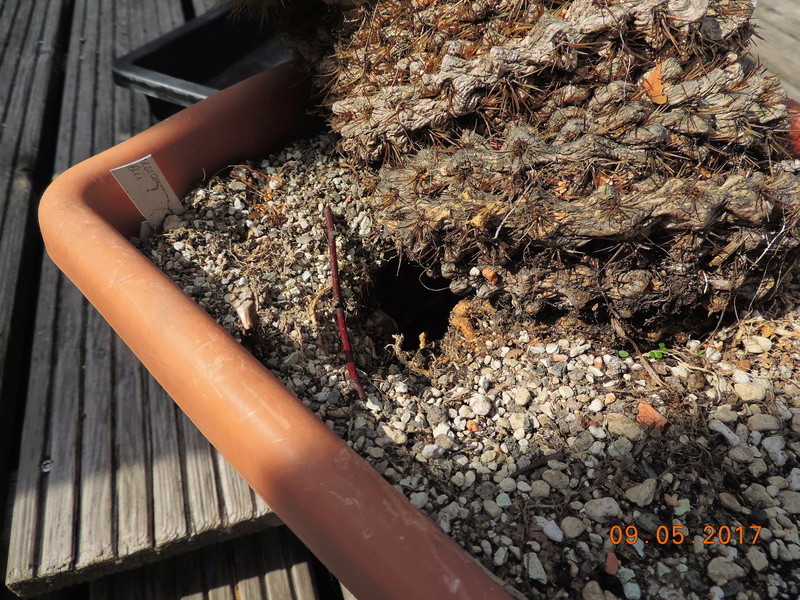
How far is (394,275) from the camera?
154cm

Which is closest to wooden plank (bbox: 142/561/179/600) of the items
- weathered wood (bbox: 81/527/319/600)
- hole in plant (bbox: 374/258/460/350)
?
weathered wood (bbox: 81/527/319/600)

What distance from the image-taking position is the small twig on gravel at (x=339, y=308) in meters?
1.18

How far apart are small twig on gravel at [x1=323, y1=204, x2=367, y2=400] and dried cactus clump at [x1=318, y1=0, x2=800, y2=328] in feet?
0.70

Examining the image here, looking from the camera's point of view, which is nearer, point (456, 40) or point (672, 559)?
point (672, 559)

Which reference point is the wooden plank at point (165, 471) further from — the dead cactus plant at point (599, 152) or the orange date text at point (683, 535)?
the orange date text at point (683, 535)

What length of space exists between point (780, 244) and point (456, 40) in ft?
2.49

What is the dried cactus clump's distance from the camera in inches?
40.8

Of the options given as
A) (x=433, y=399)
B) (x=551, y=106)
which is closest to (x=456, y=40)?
(x=551, y=106)

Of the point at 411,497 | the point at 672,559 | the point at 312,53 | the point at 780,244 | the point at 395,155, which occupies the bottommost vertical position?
the point at 672,559

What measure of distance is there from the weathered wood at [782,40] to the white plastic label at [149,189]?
78.3 inches

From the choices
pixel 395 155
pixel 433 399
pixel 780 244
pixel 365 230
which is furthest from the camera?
pixel 365 230

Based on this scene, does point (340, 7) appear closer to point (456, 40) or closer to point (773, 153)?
point (456, 40)

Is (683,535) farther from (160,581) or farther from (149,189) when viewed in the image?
(149,189)

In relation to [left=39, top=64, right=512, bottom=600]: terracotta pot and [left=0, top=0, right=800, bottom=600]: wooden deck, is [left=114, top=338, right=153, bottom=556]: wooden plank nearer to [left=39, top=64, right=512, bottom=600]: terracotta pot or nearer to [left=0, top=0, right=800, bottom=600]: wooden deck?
[left=0, top=0, right=800, bottom=600]: wooden deck
